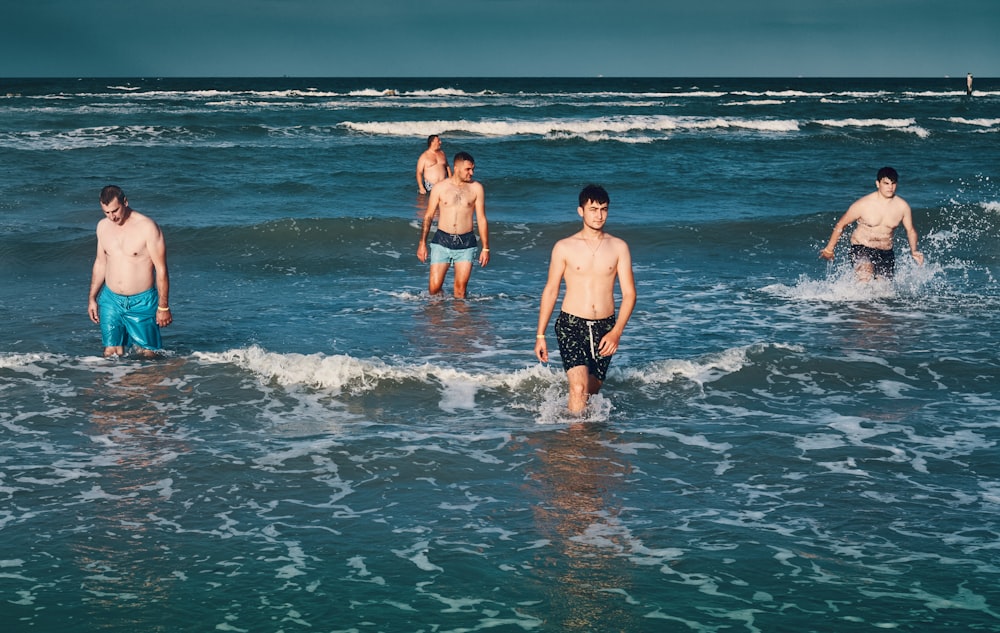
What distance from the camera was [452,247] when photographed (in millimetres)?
11758

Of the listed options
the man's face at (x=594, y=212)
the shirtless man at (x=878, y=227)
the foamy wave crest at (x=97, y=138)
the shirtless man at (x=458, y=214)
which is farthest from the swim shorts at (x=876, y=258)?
the foamy wave crest at (x=97, y=138)

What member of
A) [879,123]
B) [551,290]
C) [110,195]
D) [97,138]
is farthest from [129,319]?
[879,123]

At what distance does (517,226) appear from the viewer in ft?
61.8

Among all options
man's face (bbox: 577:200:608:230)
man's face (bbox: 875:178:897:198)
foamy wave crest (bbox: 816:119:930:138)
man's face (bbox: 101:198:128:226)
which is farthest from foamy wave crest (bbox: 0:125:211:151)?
man's face (bbox: 577:200:608:230)

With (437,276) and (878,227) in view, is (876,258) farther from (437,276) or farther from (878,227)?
(437,276)

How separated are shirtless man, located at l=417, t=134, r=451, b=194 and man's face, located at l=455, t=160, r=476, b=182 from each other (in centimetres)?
537

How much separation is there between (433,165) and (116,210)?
9889 mm

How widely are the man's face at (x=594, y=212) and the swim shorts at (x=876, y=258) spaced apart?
600cm

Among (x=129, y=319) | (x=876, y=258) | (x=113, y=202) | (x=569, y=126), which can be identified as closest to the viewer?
(x=113, y=202)

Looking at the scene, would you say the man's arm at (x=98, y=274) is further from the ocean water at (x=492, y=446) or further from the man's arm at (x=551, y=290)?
the man's arm at (x=551, y=290)

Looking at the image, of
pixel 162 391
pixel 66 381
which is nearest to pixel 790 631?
pixel 162 391

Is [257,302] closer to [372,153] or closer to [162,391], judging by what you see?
[162,391]

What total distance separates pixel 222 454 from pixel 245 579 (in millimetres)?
1973

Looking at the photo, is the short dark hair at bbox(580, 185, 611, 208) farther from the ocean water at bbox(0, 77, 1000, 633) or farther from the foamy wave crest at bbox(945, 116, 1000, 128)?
the foamy wave crest at bbox(945, 116, 1000, 128)
